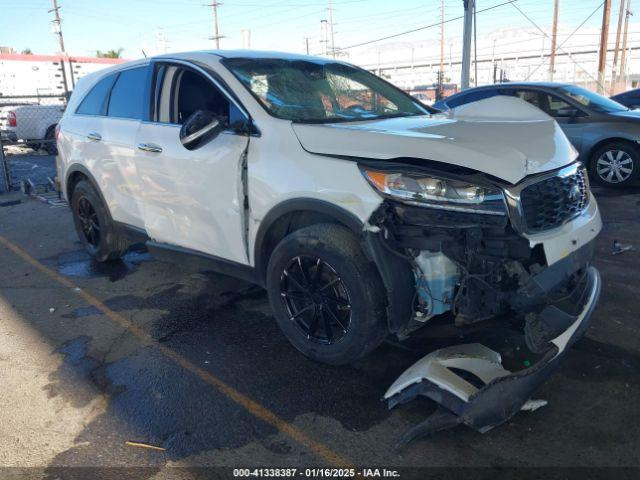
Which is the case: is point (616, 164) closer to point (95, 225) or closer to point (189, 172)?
point (189, 172)

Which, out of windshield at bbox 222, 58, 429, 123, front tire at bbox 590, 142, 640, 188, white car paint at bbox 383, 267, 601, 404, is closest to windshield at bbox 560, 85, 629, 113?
front tire at bbox 590, 142, 640, 188

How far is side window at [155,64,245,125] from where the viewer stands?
4.07 meters

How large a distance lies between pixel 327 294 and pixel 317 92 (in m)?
1.60

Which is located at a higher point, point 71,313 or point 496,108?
point 496,108

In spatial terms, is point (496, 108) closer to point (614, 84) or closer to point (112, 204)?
point (112, 204)

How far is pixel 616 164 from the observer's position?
8.34 metres

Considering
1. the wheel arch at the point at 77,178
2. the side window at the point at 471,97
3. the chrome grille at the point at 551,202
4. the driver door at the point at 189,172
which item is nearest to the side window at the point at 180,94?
the driver door at the point at 189,172

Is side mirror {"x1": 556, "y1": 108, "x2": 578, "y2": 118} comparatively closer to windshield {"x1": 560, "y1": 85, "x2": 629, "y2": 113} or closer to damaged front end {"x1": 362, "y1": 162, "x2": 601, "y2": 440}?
windshield {"x1": 560, "y1": 85, "x2": 629, "y2": 113}

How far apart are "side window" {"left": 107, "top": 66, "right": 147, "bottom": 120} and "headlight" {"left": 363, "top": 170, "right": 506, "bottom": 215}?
102 inches

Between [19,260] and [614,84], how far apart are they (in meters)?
31.7

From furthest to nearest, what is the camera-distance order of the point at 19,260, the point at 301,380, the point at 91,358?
the point at 19,260, the point at 91,358, the point at 301,380

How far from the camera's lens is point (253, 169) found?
3.50 meters

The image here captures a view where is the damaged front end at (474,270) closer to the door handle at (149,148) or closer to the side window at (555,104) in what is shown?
the door handle at (149,148)

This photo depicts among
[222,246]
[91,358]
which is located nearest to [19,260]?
[91,358]
